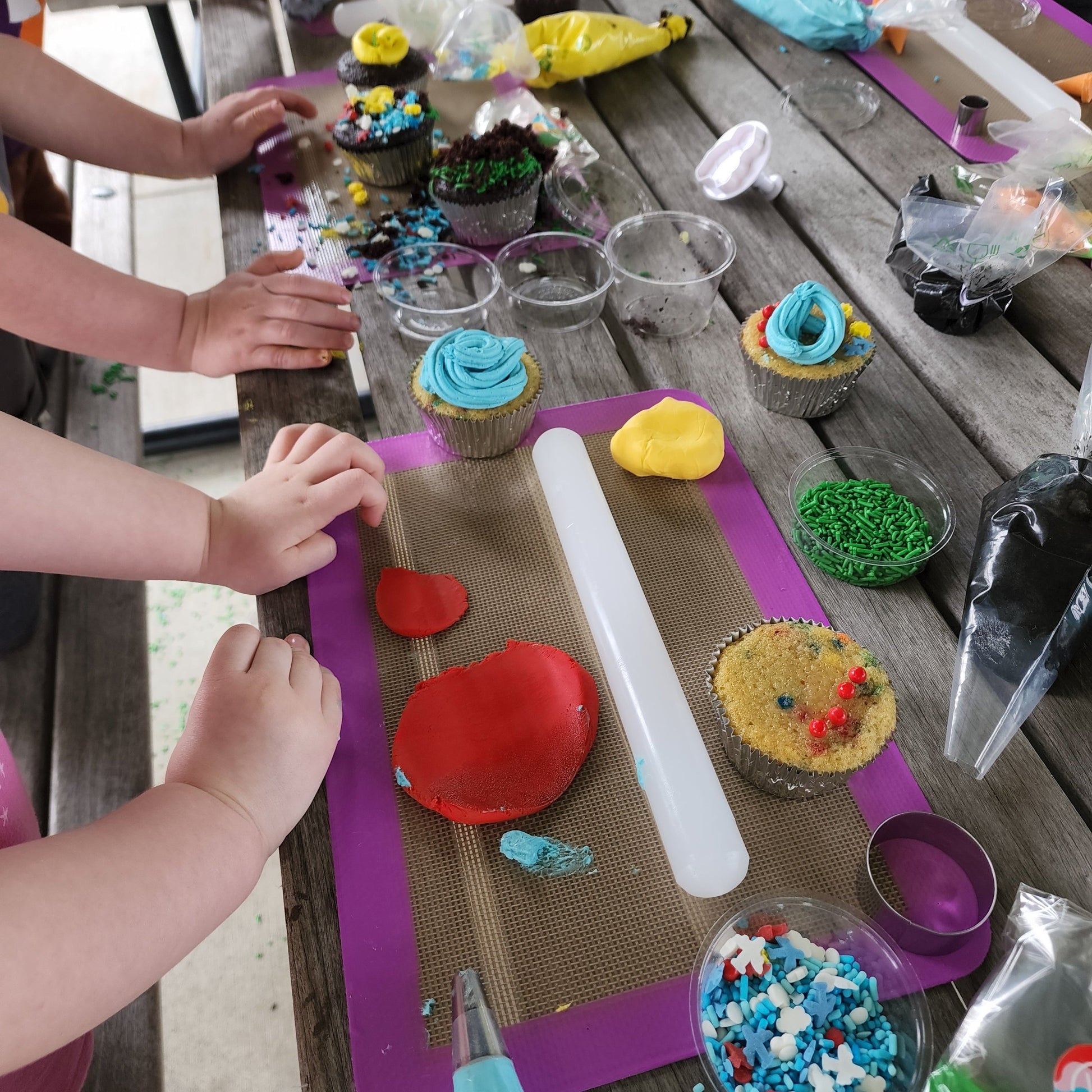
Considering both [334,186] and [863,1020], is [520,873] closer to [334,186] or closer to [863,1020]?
[863,1020]

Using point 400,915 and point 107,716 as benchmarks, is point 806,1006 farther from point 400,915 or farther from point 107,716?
point 107,716

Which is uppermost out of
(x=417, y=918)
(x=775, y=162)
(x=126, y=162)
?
(x=775, y=162)

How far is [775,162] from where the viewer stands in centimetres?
128

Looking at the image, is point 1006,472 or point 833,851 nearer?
point 833,851

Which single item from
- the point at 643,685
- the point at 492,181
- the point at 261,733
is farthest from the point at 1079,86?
the point at 261,733

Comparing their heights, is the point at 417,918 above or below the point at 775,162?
below

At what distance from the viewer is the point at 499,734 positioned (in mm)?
754

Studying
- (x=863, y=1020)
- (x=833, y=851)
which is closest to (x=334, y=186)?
(x=833, y=851)

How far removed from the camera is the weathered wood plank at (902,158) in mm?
1061

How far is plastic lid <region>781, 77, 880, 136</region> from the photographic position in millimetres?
1331

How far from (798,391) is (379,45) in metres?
0.85

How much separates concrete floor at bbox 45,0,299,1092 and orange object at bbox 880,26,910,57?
155 centimetres

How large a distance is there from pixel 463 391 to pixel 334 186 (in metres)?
0.57

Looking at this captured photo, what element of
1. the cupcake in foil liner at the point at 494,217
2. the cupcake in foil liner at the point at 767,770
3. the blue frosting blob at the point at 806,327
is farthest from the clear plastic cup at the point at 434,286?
the cupcake in foil liner at the point at 767,770
